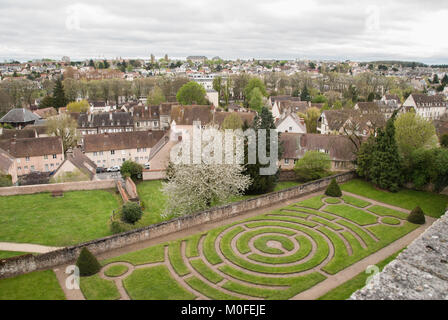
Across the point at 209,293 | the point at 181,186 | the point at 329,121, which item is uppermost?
the point at 329,121

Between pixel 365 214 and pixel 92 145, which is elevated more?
pixel 92 145

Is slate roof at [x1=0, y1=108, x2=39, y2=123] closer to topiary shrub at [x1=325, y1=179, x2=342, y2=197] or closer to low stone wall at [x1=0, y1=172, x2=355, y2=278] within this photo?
low stone wall at [x1=0, y1=172, x2=355, y2=278]

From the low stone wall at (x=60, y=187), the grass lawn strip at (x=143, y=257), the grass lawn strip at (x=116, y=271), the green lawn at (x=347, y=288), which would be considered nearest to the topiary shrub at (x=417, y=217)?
the green lawn at (x=347, y=288)

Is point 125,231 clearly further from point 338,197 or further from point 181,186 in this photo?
point 338,197

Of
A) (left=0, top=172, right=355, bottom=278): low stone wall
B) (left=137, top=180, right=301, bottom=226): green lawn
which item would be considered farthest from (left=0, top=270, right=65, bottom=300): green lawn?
(left=137, top=180, right=301, bottom=226): green lawn

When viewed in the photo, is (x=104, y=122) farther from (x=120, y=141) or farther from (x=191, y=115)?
(x=120, y=141)

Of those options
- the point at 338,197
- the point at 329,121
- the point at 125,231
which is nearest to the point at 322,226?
the point at 338,197
